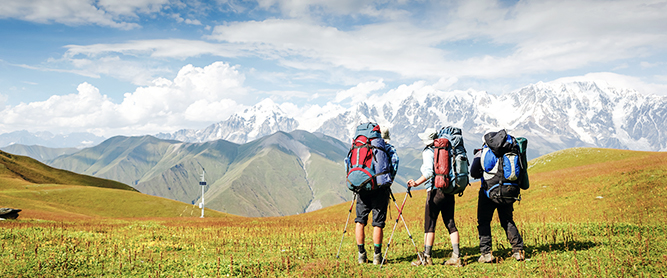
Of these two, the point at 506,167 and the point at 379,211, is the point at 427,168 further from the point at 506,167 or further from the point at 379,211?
the point at 506,167

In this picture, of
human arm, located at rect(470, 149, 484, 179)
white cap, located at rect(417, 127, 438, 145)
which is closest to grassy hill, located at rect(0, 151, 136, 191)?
white cap, located at rect(417, 127, 438, 145)

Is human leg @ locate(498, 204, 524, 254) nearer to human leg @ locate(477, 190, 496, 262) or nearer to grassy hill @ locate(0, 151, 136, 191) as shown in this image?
human leg @ locate(477, 190, 496, 262)

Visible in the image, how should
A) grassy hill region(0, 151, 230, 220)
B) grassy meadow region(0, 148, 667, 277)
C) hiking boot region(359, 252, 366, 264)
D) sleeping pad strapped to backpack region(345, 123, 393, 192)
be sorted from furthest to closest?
grassy hill region(0, 151, 230, 220) < hiking boot region(359, 252, 366, 264) < sleeping pad strapped to backpack region(345, 123, 393, 192) < grassy meadow region(0, 148, 667, 277)

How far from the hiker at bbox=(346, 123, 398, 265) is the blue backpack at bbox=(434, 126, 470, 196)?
152cm

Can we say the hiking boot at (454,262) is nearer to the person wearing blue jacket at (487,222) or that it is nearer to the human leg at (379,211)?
the person wearing blue jacket at (487,222)

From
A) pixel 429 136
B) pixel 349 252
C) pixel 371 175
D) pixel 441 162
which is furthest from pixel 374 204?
pixel 349 252

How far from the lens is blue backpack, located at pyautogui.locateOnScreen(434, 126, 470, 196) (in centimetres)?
945

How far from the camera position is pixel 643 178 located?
2234cm

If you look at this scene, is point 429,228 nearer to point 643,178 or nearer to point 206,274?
point 206,274

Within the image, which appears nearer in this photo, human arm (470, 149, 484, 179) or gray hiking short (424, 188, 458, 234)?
gray hiking short (424, 188, 458, 234)

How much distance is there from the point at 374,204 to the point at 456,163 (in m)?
Result: 2.49

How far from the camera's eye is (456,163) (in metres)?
9.62

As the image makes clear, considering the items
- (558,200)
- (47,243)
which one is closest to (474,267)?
(47,243)

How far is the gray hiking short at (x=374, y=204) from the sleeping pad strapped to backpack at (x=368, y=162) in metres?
0.31
